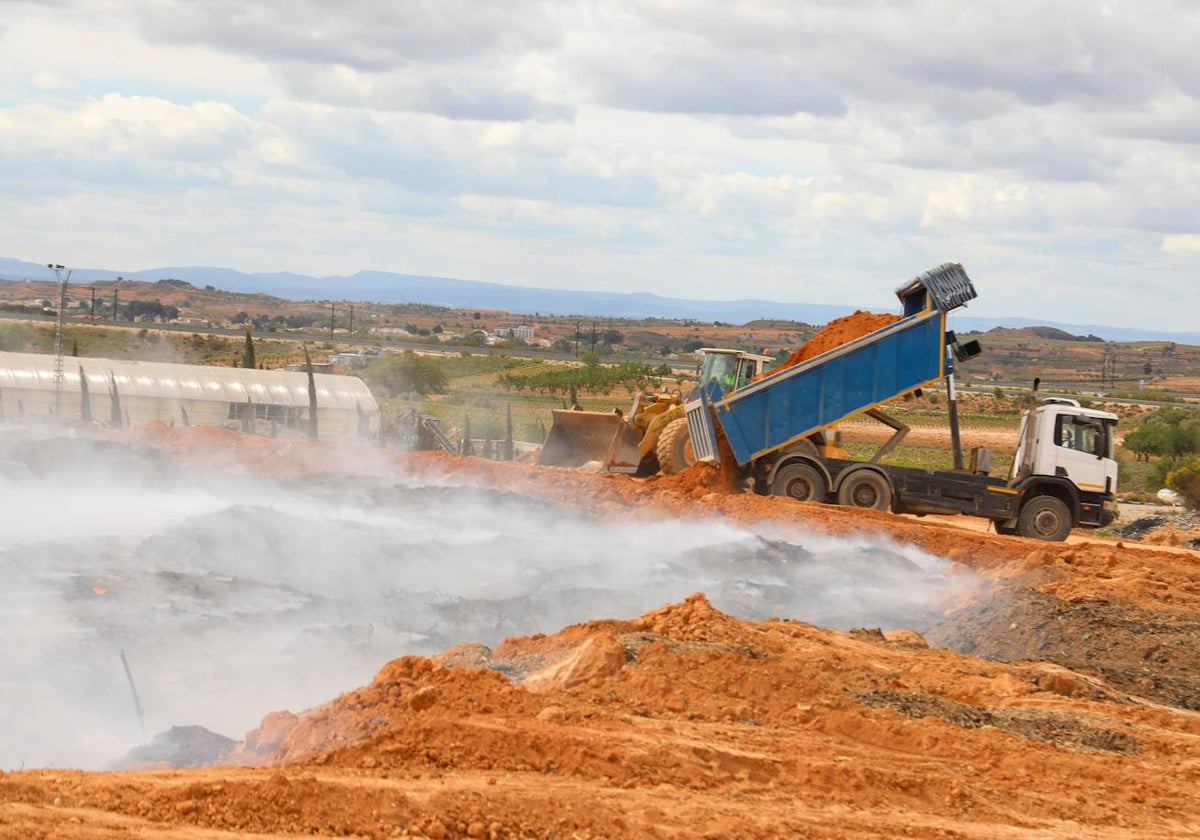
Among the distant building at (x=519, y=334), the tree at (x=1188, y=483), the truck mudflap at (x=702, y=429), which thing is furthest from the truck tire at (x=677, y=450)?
the distant building at (x=519, y=334)

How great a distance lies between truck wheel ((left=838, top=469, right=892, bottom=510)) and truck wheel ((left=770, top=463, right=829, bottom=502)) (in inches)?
14.3

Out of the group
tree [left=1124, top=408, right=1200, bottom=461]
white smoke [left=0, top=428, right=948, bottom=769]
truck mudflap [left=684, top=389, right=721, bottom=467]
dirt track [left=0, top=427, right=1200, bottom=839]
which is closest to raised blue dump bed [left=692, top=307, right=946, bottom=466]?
truck mudflap [left=684, top=389, right=721, bottom=467]

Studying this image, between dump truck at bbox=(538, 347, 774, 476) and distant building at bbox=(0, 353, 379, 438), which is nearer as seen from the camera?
dump truck at bbox=(538, 347, 774, 476)

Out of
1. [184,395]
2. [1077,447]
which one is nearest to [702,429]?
[1077,447]

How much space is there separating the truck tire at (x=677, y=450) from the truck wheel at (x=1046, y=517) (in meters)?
6.19

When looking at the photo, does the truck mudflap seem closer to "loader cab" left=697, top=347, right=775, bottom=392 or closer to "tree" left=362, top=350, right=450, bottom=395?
"loader cab" left=697, top=347, right=775, bottom=392

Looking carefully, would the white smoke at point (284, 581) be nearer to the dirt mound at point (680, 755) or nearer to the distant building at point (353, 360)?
the dirt mound at point (680, 755)

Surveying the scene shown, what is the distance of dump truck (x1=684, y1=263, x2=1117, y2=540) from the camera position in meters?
24.0

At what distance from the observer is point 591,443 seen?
28219mm

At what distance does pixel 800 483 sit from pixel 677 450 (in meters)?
2.55

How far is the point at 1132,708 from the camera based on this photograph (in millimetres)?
12500

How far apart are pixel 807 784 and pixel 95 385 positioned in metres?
34.0

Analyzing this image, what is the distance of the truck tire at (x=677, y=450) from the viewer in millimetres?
25906

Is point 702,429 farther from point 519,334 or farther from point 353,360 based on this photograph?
point 519,334
